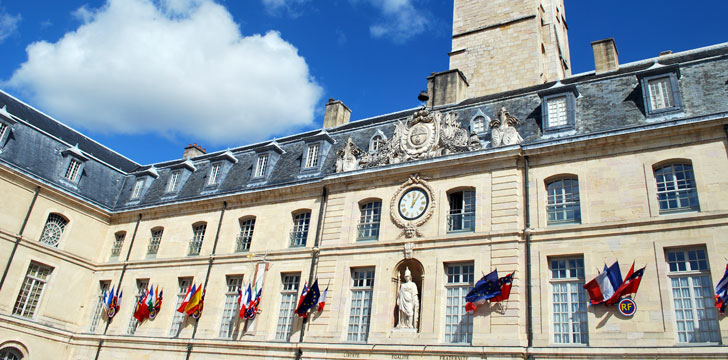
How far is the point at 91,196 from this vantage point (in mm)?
23594

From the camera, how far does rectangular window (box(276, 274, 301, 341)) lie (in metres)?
17.3

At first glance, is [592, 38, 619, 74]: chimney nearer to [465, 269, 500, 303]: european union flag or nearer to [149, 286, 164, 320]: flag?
[465, 269, 500, 303]: european union flag

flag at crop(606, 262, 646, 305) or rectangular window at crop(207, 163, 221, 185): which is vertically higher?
rectangular window at crop(207, 163, 221, 185)

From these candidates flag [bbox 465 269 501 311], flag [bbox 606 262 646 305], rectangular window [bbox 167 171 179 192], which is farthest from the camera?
rectangular window [bbox 167 171 179 192]

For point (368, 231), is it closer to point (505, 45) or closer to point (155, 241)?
point (155, 241)

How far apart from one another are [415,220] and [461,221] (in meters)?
1.31

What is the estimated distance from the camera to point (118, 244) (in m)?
23.4

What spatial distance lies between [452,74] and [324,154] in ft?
18.4

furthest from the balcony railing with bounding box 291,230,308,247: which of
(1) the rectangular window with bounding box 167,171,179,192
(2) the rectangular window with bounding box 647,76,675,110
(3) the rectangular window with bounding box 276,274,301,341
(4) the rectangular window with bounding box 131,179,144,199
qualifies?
(2) the rectangular window with bounding box 647,76,675,110

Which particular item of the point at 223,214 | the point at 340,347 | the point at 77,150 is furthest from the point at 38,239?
the point at 340,347

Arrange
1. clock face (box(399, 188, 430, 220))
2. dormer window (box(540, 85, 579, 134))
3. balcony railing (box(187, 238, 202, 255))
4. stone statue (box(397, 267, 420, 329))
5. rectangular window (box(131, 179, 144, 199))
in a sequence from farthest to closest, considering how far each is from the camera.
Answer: rectangular window (box(131, 179, 144, 199)) < balcony railing (box(187, 238, 202, 255)) < clock face (box(399, 188, 430, 220)) < dormer window (box(540, 85, 579, 134)) < stone statue (box(397, 267, 420, 329))

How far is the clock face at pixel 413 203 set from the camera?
1625 cm

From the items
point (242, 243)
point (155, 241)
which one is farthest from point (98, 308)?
point (242, 243)

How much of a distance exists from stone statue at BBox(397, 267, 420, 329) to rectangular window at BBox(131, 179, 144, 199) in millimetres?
14126
